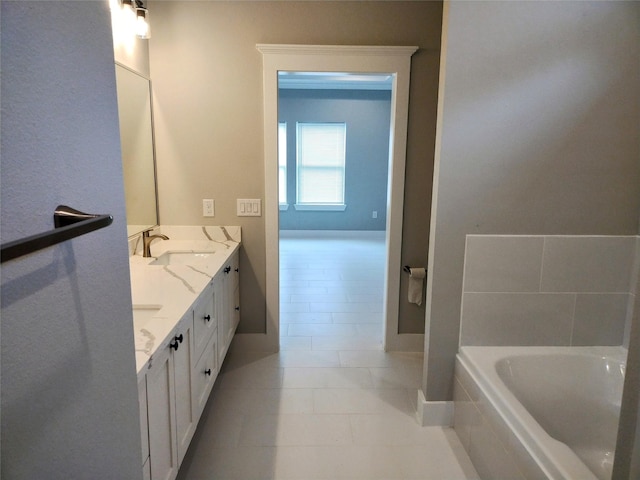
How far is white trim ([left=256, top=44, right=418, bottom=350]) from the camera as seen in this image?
8.82 feet

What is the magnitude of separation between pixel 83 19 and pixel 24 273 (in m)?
0.45

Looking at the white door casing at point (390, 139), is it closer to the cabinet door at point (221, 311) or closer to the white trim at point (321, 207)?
the cabinet door at point (221, 311)

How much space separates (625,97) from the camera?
6.29 ft

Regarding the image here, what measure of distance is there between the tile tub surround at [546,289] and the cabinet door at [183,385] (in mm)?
1343

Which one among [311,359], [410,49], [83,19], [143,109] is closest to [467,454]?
[311,359]

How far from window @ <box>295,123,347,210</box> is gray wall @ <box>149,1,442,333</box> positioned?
4.76 meters

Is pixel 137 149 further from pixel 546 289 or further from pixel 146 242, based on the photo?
pixel 546 289

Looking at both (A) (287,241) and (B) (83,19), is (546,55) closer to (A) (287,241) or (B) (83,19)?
(B) (83,19)

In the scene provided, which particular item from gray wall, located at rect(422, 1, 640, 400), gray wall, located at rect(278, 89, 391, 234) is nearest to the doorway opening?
gray wall, located at rect(278, 89, 391, 234)

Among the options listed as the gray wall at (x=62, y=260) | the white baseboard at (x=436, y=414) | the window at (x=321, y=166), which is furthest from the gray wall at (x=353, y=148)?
the gray wall at (x=62, y=260)

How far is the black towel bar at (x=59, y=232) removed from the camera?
1.61 ft

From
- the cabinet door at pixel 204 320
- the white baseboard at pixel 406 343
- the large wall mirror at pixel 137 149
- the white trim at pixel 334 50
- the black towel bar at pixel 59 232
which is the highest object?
the white trim at pixel 334 50

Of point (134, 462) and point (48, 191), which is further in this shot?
point (134, 462)

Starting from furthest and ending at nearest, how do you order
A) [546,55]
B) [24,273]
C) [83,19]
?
1. [546,55]
2. [83,19]
3. [24,273]
